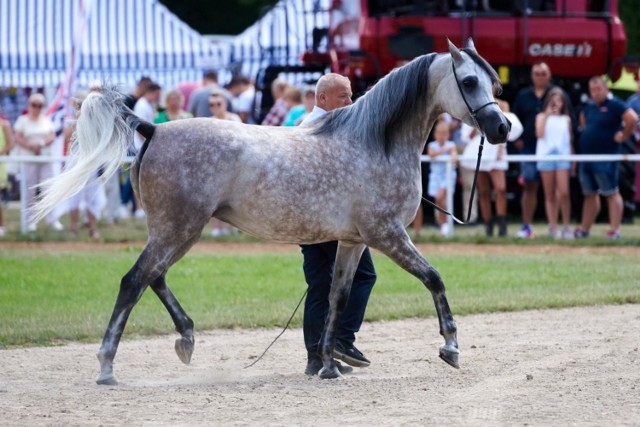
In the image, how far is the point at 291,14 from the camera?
24.0 metres

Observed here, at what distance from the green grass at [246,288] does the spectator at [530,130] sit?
1.70 meters

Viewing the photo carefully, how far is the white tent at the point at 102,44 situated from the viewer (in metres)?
23.7

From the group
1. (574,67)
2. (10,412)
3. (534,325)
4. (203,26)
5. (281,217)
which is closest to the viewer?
(10,412)

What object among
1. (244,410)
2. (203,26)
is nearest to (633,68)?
(244,410)

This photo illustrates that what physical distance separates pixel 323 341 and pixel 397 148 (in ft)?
4.33

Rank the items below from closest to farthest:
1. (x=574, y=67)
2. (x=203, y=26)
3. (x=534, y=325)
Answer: (x=534, y=325) → (x=574, y=67) → (x=203, y=26)

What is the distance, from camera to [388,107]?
8078mm

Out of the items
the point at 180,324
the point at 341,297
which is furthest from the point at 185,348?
the point at 341,297

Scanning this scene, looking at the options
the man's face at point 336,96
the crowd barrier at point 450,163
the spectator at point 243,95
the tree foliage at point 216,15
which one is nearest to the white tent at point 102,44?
the spectator at point 243,95

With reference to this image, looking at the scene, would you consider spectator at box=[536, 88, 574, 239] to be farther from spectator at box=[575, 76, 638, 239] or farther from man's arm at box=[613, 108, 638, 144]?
man's arm at box=[613, 108, 638, 144]

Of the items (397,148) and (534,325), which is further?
(534,325)

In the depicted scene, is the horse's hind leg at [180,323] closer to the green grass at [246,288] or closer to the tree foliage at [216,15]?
the green grass at [246,288]

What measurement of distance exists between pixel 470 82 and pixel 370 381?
1.95 m

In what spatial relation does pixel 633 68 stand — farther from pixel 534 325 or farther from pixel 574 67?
pixel 534 325
